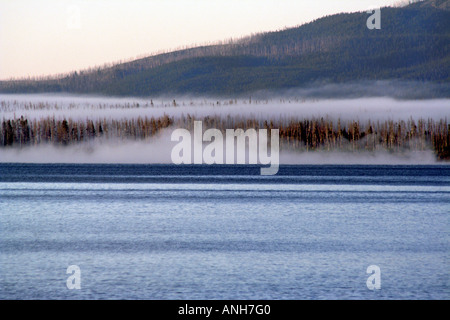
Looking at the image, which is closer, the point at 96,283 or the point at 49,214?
the point at 96,283

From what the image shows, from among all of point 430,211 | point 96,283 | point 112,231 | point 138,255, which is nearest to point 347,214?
point 430,211

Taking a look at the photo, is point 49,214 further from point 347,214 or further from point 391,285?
point 391,285

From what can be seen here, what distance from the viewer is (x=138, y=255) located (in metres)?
20.0
